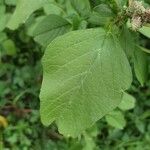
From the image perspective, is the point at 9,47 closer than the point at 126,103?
No

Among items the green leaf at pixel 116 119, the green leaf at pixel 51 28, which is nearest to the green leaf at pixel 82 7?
the green leaf at pixel 51 28

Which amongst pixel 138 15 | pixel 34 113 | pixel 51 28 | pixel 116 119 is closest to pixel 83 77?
pixel 138 15

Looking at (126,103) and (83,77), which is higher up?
(83,77)

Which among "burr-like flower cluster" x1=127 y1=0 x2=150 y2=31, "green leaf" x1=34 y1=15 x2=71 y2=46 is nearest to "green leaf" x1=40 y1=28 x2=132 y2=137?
"burr-like flower cluster" x1=127 y1=0 x2=150 y2=31

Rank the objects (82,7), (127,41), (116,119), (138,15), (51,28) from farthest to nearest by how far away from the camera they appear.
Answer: (116,119), (51,28), (82,7), (127,41), (138,15)

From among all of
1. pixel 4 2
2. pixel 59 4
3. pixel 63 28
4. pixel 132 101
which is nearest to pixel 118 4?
pixel 63 28

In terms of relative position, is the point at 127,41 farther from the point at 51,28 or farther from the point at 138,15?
the point at 51,28

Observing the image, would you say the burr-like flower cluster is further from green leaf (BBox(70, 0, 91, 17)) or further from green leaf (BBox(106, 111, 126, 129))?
green leaf (BBox(106, 111, 126, 129))

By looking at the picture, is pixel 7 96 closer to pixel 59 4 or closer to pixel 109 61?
pixel 59 4
